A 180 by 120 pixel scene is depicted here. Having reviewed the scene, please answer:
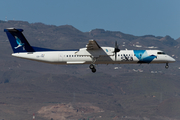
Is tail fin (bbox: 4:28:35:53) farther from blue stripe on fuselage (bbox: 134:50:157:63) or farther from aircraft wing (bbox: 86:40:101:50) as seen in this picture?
blue stripe on fuselage (bbox: 134:50:157:63)

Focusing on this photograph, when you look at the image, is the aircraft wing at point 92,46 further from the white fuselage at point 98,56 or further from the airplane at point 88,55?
the white fuselage at point 98,56

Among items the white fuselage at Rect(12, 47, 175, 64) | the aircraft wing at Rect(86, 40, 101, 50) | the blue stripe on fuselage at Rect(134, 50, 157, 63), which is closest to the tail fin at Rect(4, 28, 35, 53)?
the white fuselage at Rect(12, 47, 175, 64)

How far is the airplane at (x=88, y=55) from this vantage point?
5412cm

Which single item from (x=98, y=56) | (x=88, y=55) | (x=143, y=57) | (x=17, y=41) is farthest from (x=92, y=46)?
(x=17, y=41)

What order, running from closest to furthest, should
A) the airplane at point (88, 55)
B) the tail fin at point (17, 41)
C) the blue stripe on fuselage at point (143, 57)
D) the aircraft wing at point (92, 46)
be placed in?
the aircraft wing at point (92, 46)
the airplane at point (88, 55)
the blue stripe on fuselage at point (143, 57)
the tail fin at point (17, 41)

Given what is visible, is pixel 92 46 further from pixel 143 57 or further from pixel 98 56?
pixel 143 57

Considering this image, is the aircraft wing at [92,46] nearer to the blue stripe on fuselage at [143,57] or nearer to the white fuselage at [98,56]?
the white fuselage at [98,56]

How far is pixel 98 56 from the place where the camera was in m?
54.2

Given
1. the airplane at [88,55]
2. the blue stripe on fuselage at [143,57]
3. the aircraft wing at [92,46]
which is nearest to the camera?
the aircraft wing at [92,46]

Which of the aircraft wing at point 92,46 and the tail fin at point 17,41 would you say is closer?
the aircraft wing at point 92,46

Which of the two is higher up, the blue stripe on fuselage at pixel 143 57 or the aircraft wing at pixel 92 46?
the aircraft wing at pixel 92 46

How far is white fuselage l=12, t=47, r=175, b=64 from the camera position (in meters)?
54.2

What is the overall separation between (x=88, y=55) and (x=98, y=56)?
174cm

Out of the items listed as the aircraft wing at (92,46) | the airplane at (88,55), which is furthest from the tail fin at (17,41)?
the aircraft wing at (92,46)
